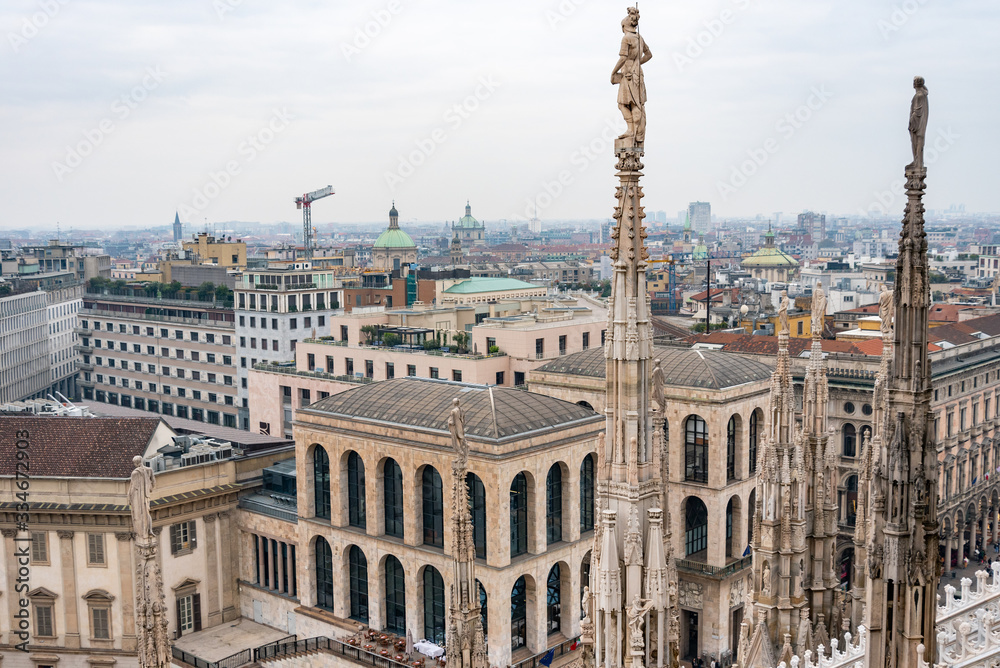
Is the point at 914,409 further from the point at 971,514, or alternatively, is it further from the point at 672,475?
the point at 971,514

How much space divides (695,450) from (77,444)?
144 feet

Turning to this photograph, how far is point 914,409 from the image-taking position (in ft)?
56.8

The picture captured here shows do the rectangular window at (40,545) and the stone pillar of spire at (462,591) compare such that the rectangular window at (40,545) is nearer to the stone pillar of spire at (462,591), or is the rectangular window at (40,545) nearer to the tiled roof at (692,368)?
the tiled roof at (692,368)

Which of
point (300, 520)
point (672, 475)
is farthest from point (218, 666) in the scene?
point (672, 475)

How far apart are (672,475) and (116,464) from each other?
39432 mm

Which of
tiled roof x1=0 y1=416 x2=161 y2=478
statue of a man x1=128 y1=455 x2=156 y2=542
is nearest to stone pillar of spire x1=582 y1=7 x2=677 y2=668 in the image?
statue of a man x1=128 y1=455 x2=156 y2=542

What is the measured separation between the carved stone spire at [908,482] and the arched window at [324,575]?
55639 millimetres

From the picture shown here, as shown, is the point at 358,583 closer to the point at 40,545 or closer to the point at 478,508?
the point at 478,508

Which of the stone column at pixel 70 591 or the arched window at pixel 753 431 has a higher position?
the arched window at pixel 753 431

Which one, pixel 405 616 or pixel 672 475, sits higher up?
pixel 672 475

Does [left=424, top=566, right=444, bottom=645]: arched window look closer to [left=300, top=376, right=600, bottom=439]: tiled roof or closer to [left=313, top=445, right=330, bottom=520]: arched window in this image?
[left=300, top=376, right=600, bottom=439]: tiled roof

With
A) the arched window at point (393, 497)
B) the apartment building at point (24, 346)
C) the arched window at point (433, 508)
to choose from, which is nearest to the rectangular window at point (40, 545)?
the arched window at point (393, 497)

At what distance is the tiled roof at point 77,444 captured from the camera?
65.6m

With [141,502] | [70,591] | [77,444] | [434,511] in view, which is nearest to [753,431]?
[434,511]
